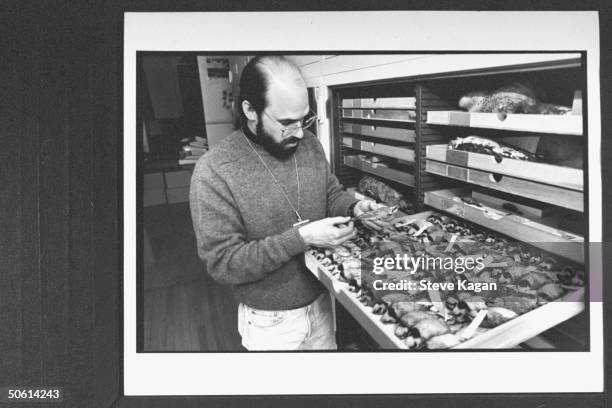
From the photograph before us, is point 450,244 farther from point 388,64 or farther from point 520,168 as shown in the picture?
point 388,64

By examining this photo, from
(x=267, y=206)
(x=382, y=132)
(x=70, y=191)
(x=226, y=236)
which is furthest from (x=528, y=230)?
(x=70, y=191)

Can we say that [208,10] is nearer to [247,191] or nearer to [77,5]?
[77,5]

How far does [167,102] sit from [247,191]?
456 millimetres

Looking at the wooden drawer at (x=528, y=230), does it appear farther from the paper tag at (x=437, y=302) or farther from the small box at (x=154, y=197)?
the small box at (x=154, y=197)

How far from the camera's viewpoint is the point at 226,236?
5.08ft

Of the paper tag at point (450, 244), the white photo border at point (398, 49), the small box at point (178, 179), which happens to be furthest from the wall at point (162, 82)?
the paper tag at point (450, 244)

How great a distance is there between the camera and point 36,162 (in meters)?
1.66

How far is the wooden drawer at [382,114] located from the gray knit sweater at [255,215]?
351 mm

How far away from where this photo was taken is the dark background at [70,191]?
1.65 meters

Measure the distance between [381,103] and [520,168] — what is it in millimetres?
621

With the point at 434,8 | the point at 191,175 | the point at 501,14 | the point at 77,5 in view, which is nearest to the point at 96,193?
the point at 191,175

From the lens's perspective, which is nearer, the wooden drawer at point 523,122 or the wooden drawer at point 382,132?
the wooden drawer at point 523,122

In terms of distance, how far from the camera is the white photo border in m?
1.63

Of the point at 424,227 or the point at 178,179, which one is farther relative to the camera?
the point at 424,227
